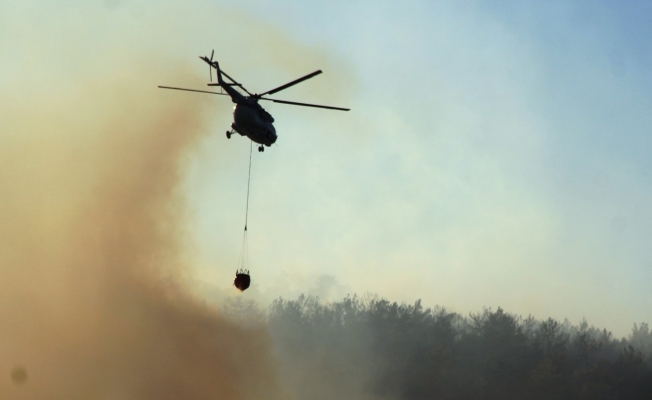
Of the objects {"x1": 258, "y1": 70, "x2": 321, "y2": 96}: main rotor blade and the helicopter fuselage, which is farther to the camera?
the helicopter fuselage

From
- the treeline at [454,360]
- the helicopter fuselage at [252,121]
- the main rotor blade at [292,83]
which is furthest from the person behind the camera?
the treeline at [454,360]

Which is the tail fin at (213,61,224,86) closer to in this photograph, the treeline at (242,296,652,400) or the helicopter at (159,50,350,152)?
the helicopter at (159,50,350,152)

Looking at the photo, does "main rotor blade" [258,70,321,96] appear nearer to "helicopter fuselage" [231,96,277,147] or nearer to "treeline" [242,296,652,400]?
"helicopter fuselage" [231,96,277,147]

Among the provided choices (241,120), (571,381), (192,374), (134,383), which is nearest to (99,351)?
(134,383)

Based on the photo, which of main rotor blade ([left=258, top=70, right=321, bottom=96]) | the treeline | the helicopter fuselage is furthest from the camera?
the treeline

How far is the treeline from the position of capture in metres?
71.8

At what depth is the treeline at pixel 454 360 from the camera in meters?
71.8

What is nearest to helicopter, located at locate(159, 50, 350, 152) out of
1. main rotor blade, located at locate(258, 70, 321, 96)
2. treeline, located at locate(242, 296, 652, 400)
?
main rotor blade, located at locate(258, 70, 321, 96)

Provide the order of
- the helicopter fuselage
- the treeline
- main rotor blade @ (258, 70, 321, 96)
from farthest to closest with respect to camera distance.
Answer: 1. the treeline
2. the helicopter fuselage
3. main rotor blade @ (258, 70, 321, 96)

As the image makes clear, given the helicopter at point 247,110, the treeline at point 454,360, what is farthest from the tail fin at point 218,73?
the treeline at point 454,360

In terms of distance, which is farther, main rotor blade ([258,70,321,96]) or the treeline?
the treeline

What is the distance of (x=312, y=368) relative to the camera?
8219cm

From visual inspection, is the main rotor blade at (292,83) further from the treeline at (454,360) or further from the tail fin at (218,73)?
the treeline at (454,360)

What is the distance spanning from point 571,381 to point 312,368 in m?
32.5
